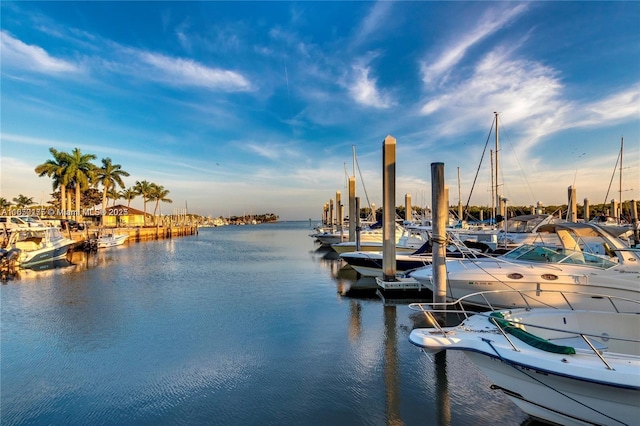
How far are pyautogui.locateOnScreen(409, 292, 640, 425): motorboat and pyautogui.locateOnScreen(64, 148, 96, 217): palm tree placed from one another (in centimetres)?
5740

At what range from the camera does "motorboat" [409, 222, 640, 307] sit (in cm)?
928

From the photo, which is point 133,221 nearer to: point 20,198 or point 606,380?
point 20,198

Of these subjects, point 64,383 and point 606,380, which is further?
point 64,383

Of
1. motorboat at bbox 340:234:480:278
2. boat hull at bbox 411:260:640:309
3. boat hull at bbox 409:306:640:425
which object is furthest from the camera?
motorboat at bbox 340:234:480:278

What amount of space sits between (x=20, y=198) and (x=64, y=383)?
320 ft

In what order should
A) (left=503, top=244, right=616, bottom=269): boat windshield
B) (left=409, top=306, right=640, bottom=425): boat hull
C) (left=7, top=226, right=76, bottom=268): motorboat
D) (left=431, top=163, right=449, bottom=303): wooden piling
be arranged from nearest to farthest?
(left=409, top=306, right=640, bottom=425): boat hull → (left=431, top=163, right=449, bottom=303): wooden piling → (left=503, top=244, right=616, bottom=269): boat windshield → (left=7, top=226, right=76, bottom=268): motorboat

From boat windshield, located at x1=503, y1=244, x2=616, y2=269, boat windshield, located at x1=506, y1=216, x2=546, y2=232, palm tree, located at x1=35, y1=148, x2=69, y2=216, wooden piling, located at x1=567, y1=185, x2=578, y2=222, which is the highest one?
palm tree, located at x1=35, y1=148, x2=69, y2=216

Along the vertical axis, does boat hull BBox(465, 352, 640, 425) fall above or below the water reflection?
above

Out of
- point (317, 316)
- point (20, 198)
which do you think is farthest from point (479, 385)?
point (20, 198)

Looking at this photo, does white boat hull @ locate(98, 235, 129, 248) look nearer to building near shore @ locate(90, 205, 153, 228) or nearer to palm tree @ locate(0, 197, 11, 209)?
building near shore @ locate(90, 205, 153, 228)

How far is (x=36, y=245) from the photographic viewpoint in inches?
1108

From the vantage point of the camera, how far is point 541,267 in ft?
33.2

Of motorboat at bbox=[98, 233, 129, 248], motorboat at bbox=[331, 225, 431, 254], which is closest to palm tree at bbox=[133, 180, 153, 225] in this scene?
motorboat at bbox=[98, 233, 129, 248]

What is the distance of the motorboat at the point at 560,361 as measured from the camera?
14.0 feet
